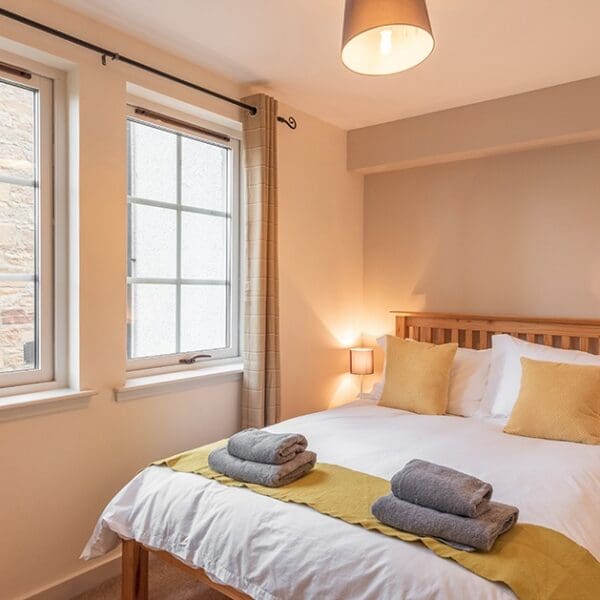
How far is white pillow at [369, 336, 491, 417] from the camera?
2.80m

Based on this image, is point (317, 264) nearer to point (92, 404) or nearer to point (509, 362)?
point (509, 362)

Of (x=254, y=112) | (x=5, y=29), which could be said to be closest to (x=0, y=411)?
(x=5, y=29)

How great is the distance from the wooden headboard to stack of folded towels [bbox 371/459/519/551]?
1.72 meters

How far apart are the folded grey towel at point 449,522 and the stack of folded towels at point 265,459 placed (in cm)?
36

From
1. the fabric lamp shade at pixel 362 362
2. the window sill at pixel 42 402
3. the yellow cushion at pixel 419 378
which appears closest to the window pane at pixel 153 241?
the window sill at pixel 42 402

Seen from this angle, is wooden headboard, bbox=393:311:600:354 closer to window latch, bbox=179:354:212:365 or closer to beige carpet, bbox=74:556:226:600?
window latch, bbox=179:354:212:365

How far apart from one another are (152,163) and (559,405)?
2.22 metres

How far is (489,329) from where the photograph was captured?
3184 mm

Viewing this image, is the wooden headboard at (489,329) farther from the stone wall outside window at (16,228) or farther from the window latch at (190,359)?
the stone wall outside window at (16,228)

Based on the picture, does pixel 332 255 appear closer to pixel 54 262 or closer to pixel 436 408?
pixel 436 408

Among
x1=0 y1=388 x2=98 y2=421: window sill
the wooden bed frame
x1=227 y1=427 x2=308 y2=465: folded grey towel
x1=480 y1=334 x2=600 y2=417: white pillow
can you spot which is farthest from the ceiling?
x1=227 y1=427 x2=308 y2=465: folded grey towel

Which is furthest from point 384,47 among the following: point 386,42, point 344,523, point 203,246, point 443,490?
point 203,246

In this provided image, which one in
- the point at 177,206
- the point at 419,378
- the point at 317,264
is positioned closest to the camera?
the point at 177,206

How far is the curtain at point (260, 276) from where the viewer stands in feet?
9.06
